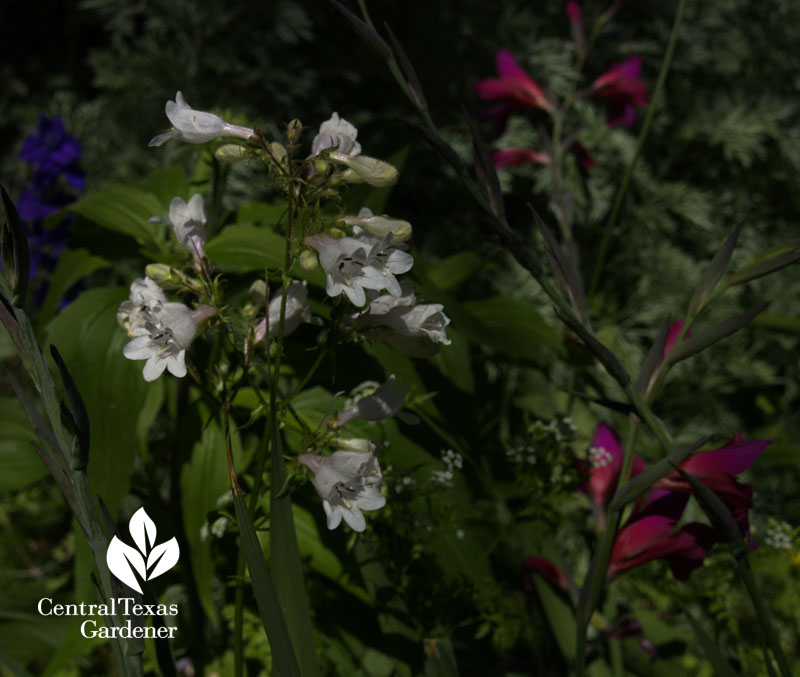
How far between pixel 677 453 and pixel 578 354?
0.60 metres

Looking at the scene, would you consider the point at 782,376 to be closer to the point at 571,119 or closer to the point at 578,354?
the point at 571,119

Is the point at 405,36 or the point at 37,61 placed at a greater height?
the point at 405,36

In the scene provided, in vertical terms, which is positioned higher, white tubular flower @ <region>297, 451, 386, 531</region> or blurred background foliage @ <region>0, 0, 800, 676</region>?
white tubular flower @ <region>297, 451, 386, 531</region>

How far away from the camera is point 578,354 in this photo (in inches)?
44.4

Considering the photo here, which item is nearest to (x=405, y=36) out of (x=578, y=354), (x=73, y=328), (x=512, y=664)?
(x=578, y=354)

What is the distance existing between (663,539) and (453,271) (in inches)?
26.1

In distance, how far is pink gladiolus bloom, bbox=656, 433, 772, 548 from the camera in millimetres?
646

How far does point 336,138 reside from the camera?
600mm

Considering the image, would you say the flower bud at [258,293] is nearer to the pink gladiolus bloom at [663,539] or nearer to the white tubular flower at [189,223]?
the white tubular flower at [189,223]

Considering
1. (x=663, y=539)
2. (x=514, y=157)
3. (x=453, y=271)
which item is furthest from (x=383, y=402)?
(x=514, y=157)

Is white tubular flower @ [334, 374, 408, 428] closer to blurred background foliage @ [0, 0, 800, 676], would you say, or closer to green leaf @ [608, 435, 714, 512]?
green leaf @ [608, 435, 714, 512]

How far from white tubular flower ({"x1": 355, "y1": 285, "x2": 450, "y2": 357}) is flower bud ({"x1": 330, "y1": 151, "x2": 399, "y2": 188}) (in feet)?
0.33

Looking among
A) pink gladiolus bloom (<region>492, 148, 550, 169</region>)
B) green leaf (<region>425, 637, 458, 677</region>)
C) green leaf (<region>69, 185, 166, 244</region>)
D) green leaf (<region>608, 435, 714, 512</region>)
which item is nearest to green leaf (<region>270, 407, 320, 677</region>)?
green leaf (<region>425, 637, 458, 677</region>)

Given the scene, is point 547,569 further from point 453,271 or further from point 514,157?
point 514,157
